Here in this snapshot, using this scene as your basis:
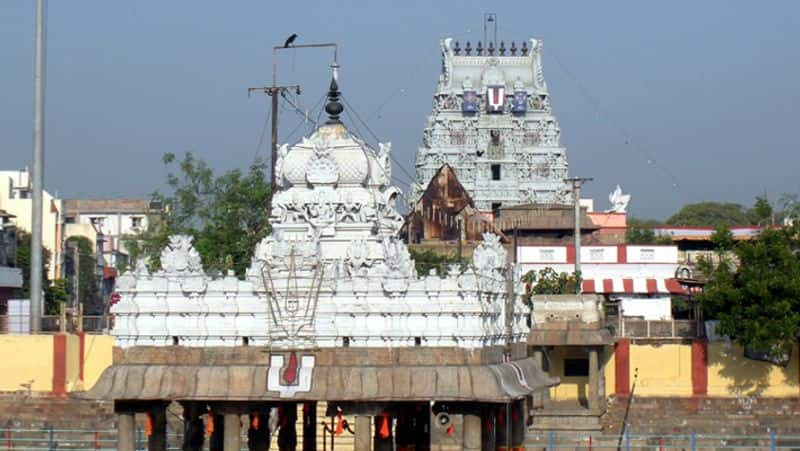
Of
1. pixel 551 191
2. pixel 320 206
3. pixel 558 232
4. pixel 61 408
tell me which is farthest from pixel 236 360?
pixel 551 191

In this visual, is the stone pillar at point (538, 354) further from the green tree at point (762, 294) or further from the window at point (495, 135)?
the window at point (495, 135)

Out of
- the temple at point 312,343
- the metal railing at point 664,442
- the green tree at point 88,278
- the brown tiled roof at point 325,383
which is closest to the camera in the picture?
the brown tiled roof at point 325,383

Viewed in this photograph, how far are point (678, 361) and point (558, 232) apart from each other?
31.5 metres

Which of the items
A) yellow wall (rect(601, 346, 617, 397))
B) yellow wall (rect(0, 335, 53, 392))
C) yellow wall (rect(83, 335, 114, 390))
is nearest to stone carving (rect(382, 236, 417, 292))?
yellow wall (rect(83, 335, 114, 390))

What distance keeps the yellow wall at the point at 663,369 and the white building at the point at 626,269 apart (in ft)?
64.1

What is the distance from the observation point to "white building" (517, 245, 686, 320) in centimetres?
A: 7506

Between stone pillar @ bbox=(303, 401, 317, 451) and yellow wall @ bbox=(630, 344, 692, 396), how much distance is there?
783 inches

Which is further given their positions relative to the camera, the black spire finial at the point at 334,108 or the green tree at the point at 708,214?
the green tree at the point at 708,214

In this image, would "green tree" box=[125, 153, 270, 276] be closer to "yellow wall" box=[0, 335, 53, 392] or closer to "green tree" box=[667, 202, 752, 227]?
"yellow wall" box=[0, 335, 53, 392]

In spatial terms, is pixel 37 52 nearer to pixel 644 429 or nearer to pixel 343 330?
pixel 644 429

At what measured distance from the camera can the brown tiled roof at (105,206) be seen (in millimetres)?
108438

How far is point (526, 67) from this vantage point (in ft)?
369

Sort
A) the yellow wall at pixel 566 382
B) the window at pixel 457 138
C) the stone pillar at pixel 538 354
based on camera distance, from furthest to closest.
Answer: the window at pixel 457 138 → the yellow wall at pixel 566 382 → the stone pillar at pixel 538 354

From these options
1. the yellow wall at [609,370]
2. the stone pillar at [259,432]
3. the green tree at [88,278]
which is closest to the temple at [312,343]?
the stone pillar at [259,432]
